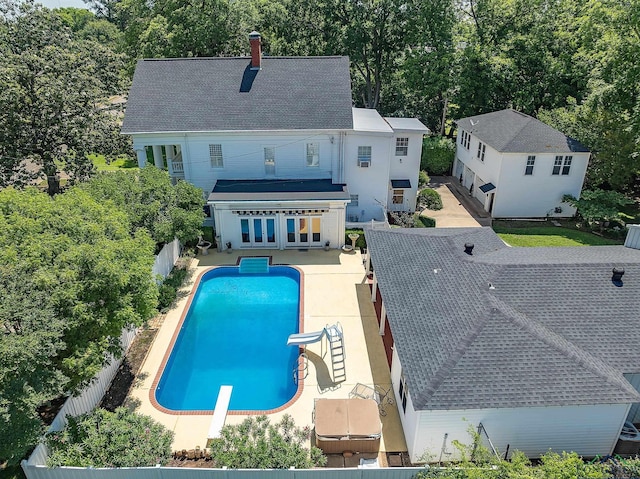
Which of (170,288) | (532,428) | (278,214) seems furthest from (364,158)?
(532,428)

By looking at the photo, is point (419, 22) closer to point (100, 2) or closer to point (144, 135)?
point (144, 135)

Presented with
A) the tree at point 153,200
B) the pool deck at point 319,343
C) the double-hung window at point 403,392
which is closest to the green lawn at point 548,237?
the pool deck at point 319,343

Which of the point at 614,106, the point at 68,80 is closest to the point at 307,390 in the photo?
the point at 68,80

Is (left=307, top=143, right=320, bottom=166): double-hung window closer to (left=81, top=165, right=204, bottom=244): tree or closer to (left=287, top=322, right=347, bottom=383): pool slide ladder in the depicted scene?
(left=81, top=165, right=204, bottom=244): tree

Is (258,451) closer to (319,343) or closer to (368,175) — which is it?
(319,343)

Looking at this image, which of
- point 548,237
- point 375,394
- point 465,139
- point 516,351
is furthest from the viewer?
point 465,139

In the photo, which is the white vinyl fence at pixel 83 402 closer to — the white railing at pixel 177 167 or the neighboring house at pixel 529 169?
the white railing at pixel 177 167
